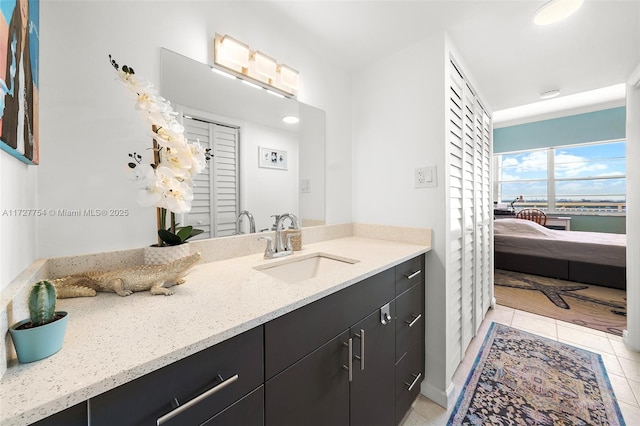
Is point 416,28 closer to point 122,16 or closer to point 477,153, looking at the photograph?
point 477,153

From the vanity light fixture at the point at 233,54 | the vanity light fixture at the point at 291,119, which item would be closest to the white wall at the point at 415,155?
the vanity light fixture at the point at 291,119

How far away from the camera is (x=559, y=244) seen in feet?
10.5

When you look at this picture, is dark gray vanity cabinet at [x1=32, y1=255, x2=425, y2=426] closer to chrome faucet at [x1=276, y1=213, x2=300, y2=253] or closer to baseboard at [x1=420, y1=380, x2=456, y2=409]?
baseboard at [x1=420, y1=380, x2=456, y2=409]

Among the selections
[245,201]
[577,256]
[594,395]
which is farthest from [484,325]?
[245,201]

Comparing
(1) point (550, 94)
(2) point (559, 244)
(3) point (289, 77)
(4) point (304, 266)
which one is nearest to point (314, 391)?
(4) point (304, 266)

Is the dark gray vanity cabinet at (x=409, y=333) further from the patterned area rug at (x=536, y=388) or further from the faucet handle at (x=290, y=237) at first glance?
the faucet handle at (x=290, y=237)

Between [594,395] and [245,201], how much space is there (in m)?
2.30

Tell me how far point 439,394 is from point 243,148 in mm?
1769

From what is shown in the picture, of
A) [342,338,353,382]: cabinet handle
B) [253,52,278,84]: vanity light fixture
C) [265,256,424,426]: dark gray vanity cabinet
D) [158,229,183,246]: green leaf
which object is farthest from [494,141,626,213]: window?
[158,229,183,246]: green leaf

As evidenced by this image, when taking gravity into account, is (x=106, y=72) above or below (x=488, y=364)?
above

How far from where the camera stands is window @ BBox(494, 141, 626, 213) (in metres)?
4.43

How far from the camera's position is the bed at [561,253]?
2896 millimetres

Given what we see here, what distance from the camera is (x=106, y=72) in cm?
92

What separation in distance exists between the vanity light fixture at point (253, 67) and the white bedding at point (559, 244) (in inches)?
145
